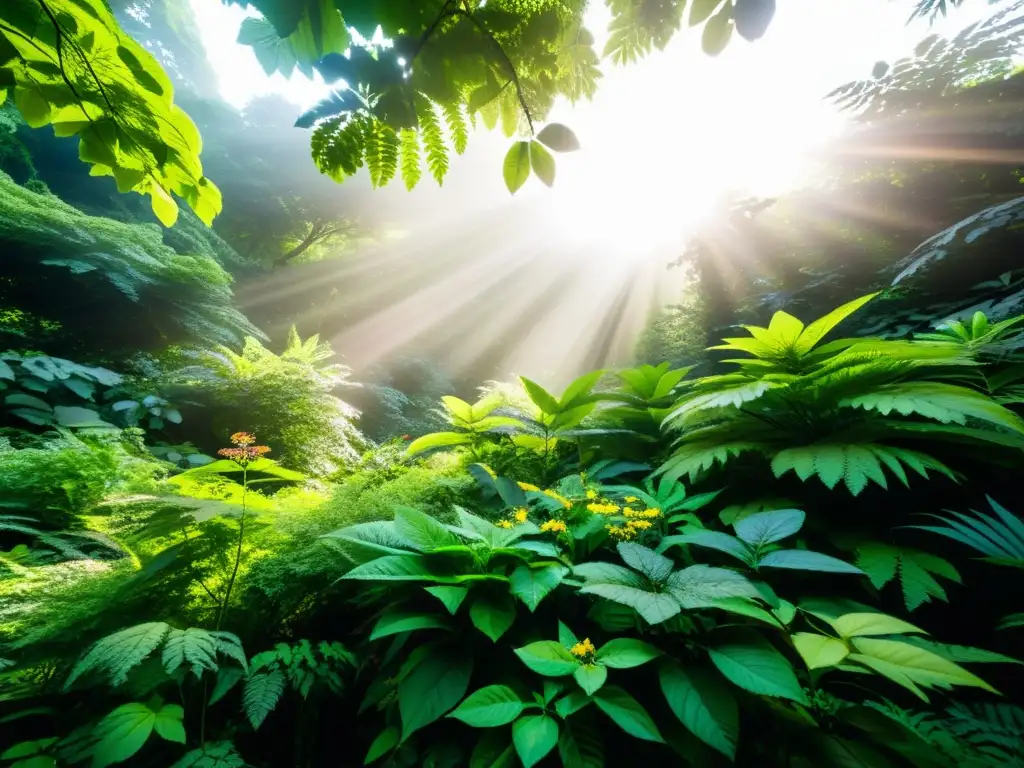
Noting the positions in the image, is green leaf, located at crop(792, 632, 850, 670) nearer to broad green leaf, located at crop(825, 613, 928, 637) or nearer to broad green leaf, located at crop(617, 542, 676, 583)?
broad green leaf, located at crop(825, 613, 928, 637)

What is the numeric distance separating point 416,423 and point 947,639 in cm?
619

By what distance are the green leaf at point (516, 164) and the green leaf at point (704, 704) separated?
1.14m

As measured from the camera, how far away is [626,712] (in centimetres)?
65

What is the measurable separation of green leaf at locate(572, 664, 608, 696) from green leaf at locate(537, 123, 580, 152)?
44.9 inches

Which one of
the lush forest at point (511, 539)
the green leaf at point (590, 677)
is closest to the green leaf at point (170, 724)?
the lush forest at point (511, 539)

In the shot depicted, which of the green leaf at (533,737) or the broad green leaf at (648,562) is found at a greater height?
the broad green leaf at (648,562)

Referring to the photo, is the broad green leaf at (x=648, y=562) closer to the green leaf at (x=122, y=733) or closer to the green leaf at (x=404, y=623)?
the green leaf at (x=404, y=623)

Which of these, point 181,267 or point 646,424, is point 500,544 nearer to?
point 646,424

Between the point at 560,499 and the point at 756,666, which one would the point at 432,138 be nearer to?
the point at 560,499

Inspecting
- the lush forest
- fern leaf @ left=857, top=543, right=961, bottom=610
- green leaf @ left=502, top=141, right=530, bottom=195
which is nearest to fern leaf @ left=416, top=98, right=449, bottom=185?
the lush forest

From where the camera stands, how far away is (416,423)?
6.51 metres

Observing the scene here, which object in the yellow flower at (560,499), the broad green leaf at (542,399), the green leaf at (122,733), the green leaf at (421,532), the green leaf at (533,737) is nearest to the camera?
the green leaf at (533,737)

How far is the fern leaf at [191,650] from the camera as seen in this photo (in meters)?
0.74

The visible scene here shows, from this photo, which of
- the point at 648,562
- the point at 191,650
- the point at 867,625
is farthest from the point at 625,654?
the point at 191,650
